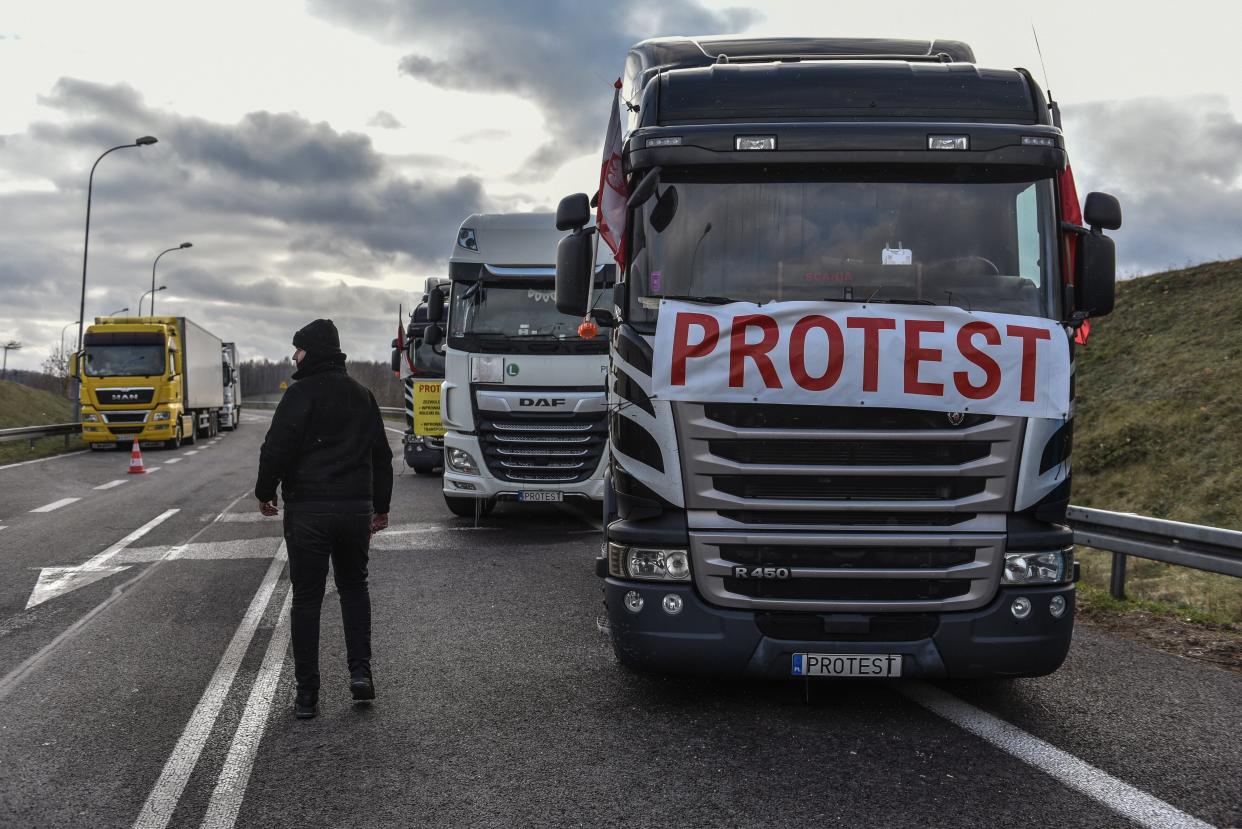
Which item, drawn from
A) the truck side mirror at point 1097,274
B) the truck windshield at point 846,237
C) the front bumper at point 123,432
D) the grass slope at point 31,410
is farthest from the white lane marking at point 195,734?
the grass slope at point 31,410

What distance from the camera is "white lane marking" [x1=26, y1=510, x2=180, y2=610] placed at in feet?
29.1

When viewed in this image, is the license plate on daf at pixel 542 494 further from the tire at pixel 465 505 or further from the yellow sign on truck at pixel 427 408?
the yellow sign on truck at pixel 427 408

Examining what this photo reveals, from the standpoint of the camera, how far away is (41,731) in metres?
5.25

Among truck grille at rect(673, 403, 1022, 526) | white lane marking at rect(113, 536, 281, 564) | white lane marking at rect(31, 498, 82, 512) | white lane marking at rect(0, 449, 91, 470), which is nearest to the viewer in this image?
truck grille at rect(673, 403, 1022, 526)

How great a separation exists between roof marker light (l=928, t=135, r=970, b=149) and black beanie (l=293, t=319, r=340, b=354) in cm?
303

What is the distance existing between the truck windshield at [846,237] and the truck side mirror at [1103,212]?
0.21m

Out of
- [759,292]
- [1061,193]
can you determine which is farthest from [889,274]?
[1061,193]

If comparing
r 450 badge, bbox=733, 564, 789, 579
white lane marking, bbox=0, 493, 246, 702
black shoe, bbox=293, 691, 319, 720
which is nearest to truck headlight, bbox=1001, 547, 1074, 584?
r 450 badge, bbox=733, 564, 789, 579

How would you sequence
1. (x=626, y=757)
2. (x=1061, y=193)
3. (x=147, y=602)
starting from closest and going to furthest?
(x=626, y=757) → (x=1061, y=193) → (x=147, y=602)

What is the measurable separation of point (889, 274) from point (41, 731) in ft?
14.3

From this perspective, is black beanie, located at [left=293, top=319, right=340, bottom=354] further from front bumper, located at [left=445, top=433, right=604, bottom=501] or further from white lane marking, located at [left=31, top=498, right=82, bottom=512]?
Answer: white lane marking, located at [left=31, top=498, right=82, bottom=512]

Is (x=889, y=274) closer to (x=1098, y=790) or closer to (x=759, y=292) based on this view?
(x=759, y=292)

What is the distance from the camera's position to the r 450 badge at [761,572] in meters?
5.15

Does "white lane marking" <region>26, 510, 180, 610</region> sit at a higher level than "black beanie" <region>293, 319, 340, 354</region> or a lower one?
lower
